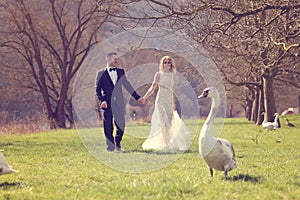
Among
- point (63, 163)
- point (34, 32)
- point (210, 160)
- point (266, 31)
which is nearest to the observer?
point (210, 160)

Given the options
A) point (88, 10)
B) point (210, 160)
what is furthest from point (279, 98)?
point (210, 160)

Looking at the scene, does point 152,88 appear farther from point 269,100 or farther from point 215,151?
point 269,100

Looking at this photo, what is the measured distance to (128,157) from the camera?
36.8 feet

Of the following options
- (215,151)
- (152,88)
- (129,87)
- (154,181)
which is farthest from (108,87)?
(215,151)

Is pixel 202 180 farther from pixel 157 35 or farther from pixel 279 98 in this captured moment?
pixel 279 98

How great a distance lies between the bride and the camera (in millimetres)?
12969

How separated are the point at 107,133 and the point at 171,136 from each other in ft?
5.79

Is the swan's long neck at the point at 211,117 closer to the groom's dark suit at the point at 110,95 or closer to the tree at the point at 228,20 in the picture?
the tree at the point at 228,20

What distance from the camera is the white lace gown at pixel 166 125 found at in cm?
1304

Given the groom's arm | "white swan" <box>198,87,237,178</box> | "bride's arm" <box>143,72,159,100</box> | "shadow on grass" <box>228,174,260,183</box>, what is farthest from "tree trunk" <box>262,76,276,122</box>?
"white swan" <box>198,87,237,178</box>

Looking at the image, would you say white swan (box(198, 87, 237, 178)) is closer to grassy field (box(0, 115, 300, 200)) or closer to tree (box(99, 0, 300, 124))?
grassy field (box(0, 115, 300, 200))

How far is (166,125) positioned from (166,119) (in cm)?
17

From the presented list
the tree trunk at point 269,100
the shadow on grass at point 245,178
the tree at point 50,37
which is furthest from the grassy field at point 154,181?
the tree at point 50,37

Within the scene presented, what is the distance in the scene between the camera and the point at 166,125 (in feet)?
43.4
